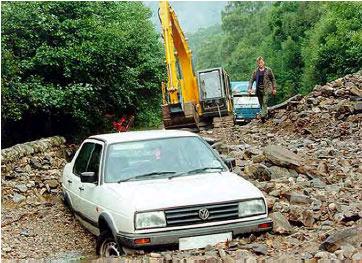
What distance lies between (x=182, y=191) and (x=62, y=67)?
10550 mm

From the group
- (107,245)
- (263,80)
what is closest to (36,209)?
(107,245)

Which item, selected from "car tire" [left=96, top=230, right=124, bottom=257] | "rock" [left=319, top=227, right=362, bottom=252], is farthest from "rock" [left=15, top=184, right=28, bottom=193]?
"rock" [left=319, top=227, right=362, bottom=252]

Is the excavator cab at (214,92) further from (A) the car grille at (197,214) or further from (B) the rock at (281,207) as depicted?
(A) the car grille at (197,214)

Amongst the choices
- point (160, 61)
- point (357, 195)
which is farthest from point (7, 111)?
point (160, 61)

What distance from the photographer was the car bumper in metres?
5.87

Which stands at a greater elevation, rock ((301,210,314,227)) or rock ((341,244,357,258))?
rock ((341,244,357,258))

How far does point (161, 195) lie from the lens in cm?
624

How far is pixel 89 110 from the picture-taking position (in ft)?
57.8

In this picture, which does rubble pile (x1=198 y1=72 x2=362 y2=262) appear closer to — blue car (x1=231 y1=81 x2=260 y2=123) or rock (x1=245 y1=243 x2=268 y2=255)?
rock (x1=245 y1=243 x2=268 y2=255)

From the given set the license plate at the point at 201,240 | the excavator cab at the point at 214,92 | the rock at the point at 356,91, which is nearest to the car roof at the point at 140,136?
the license plate at the point at 201,240

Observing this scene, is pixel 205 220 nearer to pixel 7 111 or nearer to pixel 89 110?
pixel 7 111

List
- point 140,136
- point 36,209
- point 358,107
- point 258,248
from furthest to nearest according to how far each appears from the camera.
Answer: point 358,107 < point 36,209 < point 140,136 < point 258,248

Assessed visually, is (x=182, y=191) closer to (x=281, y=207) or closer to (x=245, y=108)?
(x=281, y=207)

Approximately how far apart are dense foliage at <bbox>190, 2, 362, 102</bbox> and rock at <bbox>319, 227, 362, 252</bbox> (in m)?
28.3
